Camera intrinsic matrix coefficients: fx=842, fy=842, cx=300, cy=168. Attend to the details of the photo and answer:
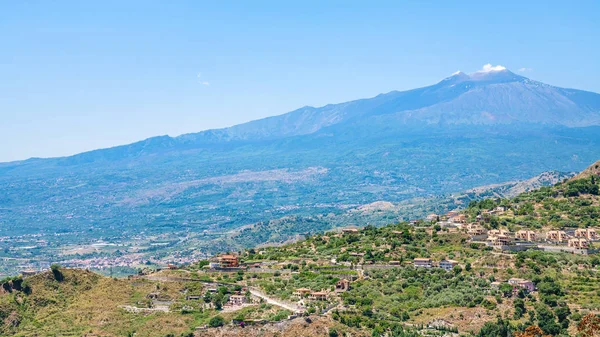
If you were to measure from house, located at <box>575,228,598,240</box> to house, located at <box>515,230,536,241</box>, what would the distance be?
11.9 ft

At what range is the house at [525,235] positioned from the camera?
72.9 metres

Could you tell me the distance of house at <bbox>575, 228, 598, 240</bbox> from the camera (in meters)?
71.8

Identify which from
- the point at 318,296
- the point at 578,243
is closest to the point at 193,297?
the point at 318,296

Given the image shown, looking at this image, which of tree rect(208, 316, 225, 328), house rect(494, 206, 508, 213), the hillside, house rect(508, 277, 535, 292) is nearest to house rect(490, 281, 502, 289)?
the hillside

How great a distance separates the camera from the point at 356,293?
5972 centimetres

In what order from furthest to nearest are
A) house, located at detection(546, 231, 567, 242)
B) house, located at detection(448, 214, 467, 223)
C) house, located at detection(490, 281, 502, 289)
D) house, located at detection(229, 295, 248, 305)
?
house, located at detection(448, 214, 467, 223) < house, located at detection(546, 231, 567, 242) < house, located at detection(490, 281, 502, 289) < house, located at detection(229, 295, 248, 305)

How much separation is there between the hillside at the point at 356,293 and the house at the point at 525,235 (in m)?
0.42

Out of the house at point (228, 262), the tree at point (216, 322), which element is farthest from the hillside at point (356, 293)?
the house at point (228, 262)

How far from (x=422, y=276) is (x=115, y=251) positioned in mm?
118060

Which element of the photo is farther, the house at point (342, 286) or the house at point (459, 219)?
the house at point (459, 219)

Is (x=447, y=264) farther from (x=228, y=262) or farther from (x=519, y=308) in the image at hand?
(x=228, y=262)

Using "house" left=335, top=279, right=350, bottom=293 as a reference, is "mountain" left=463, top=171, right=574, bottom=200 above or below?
below

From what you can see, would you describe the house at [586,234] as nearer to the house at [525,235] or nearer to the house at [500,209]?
the house at [525,235]

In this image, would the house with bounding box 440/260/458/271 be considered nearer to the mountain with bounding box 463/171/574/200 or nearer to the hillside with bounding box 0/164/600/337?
the hillside with bounding box 0/164/600/337
